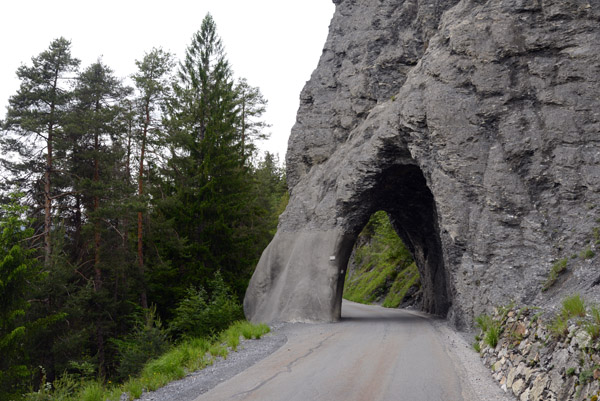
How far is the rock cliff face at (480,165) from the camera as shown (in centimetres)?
1330

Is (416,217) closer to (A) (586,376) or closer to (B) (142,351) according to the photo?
(B) (142,351)

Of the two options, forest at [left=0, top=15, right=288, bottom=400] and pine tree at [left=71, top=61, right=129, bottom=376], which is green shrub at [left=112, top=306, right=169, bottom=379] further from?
pine tree at [left=71, top=61, right=129, bottom=376]

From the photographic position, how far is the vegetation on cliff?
30.2 meters

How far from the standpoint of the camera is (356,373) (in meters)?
8.88

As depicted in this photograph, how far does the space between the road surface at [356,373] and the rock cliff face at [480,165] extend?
3106mm

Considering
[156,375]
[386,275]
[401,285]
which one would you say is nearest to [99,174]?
[156,375]

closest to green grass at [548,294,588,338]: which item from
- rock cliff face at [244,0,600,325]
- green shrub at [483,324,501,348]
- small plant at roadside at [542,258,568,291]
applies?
rock cliff face at [244,0,600,325]

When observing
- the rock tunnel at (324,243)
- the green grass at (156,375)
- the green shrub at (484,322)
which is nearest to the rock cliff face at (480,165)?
the rock tunnel at (324,243)

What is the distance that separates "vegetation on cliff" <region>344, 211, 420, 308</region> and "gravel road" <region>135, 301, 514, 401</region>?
17.1 meters

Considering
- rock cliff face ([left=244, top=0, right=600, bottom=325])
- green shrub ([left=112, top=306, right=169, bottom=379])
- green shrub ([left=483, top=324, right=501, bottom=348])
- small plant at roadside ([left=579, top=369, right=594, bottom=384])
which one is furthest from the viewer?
green shrub ([left=112, top=306, right=169, bottom=379])

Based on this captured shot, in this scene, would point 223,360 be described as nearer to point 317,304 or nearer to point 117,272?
point 317,304

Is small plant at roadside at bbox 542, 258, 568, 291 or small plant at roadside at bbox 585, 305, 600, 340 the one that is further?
small plant at roadside at bbox 542, 258, 568, 291

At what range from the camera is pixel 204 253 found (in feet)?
75.0

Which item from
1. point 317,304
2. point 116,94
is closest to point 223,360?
point 317,304
